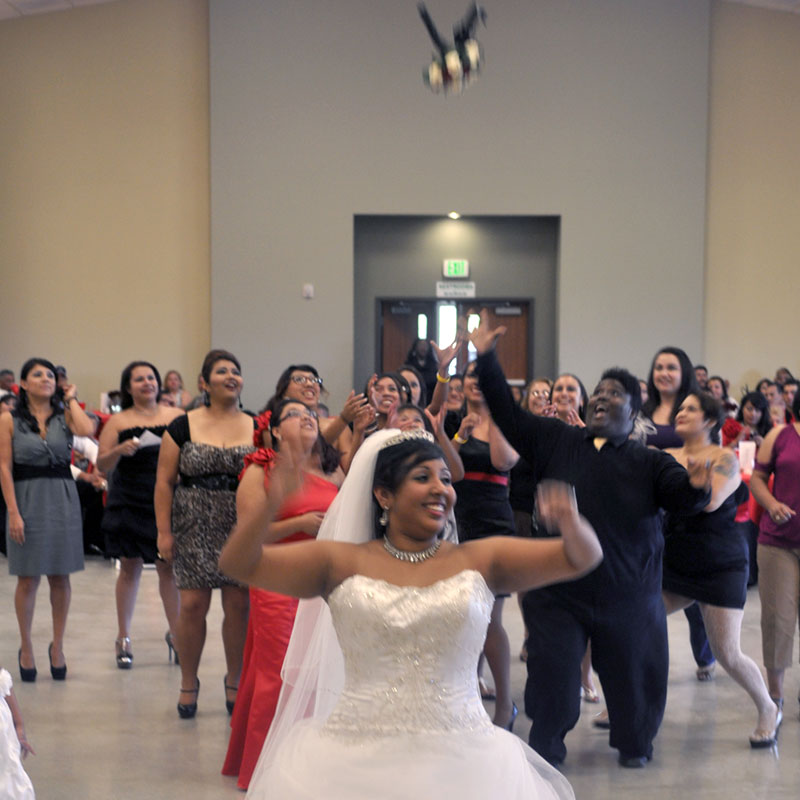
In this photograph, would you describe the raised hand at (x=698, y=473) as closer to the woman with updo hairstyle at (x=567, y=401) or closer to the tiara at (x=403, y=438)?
the tiara at (x=403, y=438)

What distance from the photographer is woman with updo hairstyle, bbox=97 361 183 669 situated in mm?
5609

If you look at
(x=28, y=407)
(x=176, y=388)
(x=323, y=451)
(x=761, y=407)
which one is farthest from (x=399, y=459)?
(x=176, y=388)

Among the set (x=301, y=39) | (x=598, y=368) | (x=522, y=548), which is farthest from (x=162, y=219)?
(x=522, y=548)

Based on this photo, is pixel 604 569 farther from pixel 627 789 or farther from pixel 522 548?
pixel 522 548

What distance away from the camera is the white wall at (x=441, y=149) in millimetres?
12711

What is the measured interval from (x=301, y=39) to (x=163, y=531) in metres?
9.11

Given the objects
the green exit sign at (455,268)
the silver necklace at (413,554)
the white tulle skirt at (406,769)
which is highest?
the green exit sign at (455,268)

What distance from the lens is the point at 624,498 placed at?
408 cm

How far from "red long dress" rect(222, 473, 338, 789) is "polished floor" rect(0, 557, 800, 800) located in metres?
0.25

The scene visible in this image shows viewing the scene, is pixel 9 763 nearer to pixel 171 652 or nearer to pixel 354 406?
pixel 354 406

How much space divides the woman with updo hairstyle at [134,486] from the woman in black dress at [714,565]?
8.53 feet

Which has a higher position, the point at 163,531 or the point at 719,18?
the point at 719,18

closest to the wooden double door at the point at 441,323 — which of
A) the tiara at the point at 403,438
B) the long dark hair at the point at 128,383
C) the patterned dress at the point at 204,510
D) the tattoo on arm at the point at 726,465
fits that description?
the long dark hair at the point at 128,383

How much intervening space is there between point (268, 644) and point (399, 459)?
1638 mm
